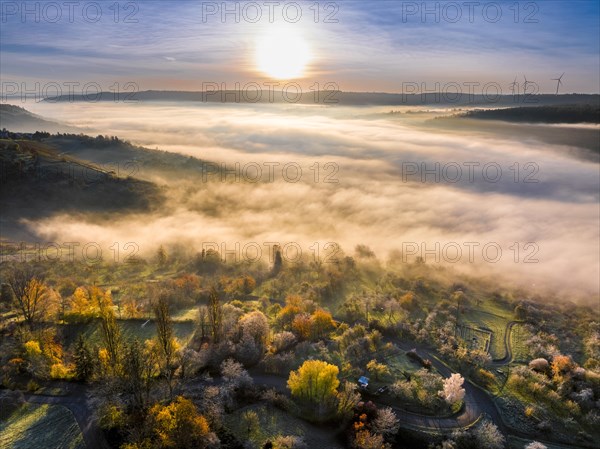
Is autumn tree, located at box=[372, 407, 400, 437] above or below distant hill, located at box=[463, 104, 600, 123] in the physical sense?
below

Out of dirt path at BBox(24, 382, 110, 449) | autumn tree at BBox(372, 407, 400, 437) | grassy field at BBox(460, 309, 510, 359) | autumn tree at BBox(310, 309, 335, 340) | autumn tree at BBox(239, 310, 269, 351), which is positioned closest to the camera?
dirt path at BBox(24, 382, 110, 449)

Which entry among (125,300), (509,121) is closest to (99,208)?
(125,300)

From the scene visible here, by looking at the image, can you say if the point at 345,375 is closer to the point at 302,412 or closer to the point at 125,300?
the point at 302,412

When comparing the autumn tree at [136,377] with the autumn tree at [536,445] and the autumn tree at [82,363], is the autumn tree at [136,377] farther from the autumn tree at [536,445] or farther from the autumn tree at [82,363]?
the autumn tree at [536,445]

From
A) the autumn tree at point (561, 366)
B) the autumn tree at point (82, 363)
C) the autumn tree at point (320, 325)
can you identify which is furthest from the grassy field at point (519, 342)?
the autumn tree at point (82, 363)

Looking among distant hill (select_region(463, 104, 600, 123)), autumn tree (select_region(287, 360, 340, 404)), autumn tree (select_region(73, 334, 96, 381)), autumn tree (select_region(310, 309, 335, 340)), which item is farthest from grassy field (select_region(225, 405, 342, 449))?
distant hill (select_region(463, 104, 600, 123))

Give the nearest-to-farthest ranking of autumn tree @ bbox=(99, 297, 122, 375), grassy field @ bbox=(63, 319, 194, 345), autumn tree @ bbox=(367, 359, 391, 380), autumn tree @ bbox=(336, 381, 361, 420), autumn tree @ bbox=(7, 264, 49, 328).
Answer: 1. autumn tree @ bbox=(99, 297, 122, 375)
2. autumn tree @ bbox=(336, 381, 361, 420)
3. autumn tree @ bbox=(367, 359, 391, 380)
4. autumn tree @ bbox=(7, 264, 49, 328)
5. grassy field @ bbox=(63, 319, 194, 345)

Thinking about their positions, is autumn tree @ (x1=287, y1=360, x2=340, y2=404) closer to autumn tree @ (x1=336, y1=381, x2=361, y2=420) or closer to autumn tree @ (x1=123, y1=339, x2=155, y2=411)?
autumn tree @ (x1=336, y1=381, x2=361, y2=420)

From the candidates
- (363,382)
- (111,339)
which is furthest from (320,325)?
(111,339)
